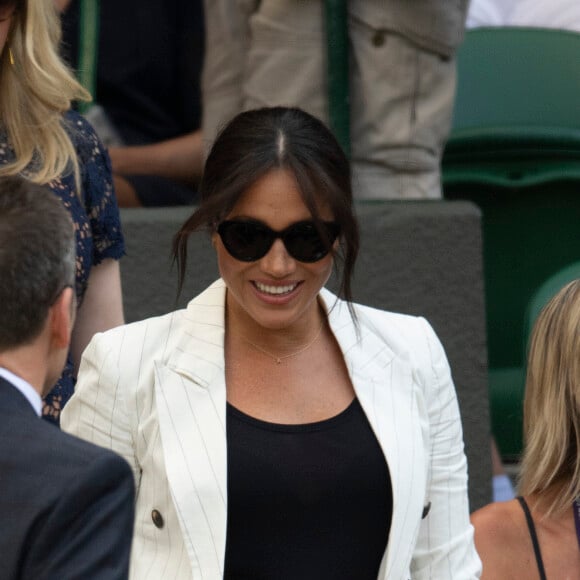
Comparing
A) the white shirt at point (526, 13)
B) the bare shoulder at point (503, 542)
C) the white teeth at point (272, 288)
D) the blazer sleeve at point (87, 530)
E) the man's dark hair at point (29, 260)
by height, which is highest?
the man's dark hair at point (29, 260)

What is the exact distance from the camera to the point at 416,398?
3184 millimetres

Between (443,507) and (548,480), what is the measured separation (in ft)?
1.48

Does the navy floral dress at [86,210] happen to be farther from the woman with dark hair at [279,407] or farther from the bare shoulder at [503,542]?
the bare shoulder at [503,542]

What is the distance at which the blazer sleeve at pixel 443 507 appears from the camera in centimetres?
316

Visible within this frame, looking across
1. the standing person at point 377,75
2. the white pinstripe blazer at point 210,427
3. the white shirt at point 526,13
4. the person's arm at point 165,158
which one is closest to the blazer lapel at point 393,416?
the white pinstripe blazer at point 210,427

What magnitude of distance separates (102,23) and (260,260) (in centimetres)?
249

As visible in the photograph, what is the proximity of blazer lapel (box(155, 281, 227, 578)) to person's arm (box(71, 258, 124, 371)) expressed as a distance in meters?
0.31

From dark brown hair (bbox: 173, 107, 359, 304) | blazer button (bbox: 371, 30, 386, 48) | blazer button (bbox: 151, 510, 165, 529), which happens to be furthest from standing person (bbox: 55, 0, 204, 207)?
blazer button (bbox: 151, 510, 165, 529)

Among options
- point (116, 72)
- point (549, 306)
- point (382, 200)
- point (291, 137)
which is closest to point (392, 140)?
point (382, 200)

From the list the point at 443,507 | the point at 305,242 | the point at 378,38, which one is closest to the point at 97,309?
the point at 305,242

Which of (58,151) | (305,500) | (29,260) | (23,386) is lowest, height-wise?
(305,500)

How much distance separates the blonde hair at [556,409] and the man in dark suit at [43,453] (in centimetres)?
151

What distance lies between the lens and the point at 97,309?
3.41 m

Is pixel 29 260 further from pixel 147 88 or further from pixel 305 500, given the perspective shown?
pixel 147 88
